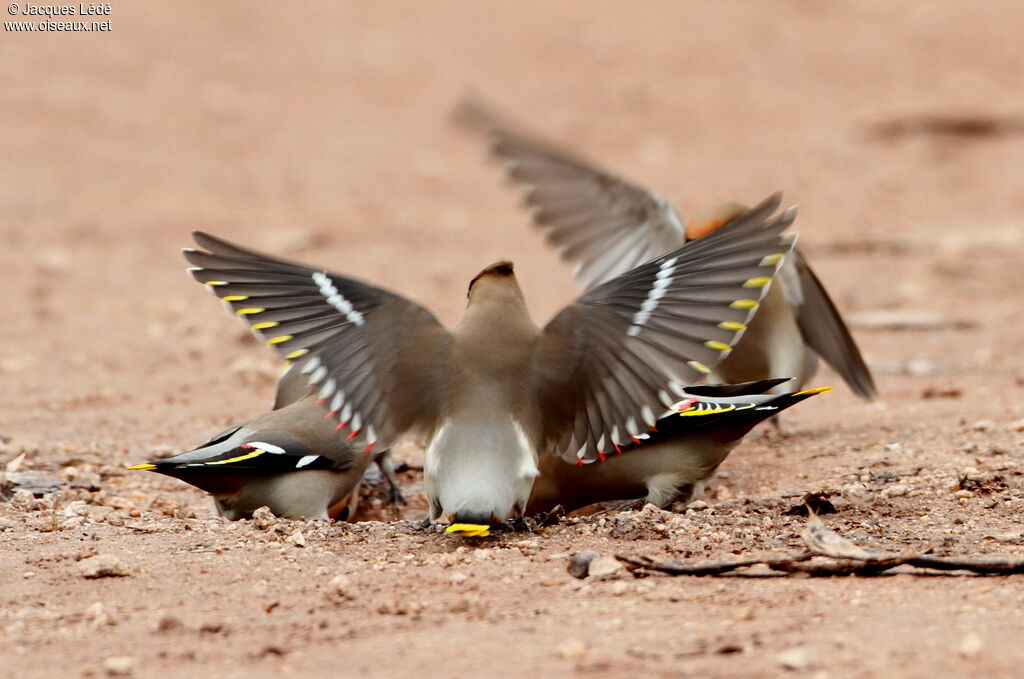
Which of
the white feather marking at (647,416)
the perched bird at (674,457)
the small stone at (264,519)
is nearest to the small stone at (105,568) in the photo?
the small stone at (264,519)

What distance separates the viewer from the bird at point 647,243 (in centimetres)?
707

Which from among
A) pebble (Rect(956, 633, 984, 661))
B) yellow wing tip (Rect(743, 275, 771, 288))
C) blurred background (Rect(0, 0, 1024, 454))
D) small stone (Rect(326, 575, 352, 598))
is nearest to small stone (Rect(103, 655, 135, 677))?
small stone (Rect(326, 575, 352, 598))

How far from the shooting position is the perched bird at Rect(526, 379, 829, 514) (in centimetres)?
540

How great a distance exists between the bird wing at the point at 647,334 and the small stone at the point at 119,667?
183 centimetres

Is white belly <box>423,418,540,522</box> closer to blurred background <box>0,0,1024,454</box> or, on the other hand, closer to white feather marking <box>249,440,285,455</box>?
white feather marking <box>249,440,285,455</box>

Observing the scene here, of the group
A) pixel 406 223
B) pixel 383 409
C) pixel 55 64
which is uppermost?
pixel 55 64

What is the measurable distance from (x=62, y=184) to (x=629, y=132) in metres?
6.54

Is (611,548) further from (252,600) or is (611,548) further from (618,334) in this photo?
(252,600)

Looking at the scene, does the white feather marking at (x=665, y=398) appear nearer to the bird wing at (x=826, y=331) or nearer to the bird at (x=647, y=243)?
the bird at (x=647, y=243)

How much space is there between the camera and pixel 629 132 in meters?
16.6

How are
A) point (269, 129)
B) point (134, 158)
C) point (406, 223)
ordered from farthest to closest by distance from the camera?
point (269, 129), point (134, 158), point (406, 223)

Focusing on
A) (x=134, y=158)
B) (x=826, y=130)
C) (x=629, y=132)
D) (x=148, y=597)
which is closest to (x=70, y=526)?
(x=148, y=597)

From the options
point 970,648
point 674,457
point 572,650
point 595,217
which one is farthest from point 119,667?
point 595,217

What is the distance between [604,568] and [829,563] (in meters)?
0.69
